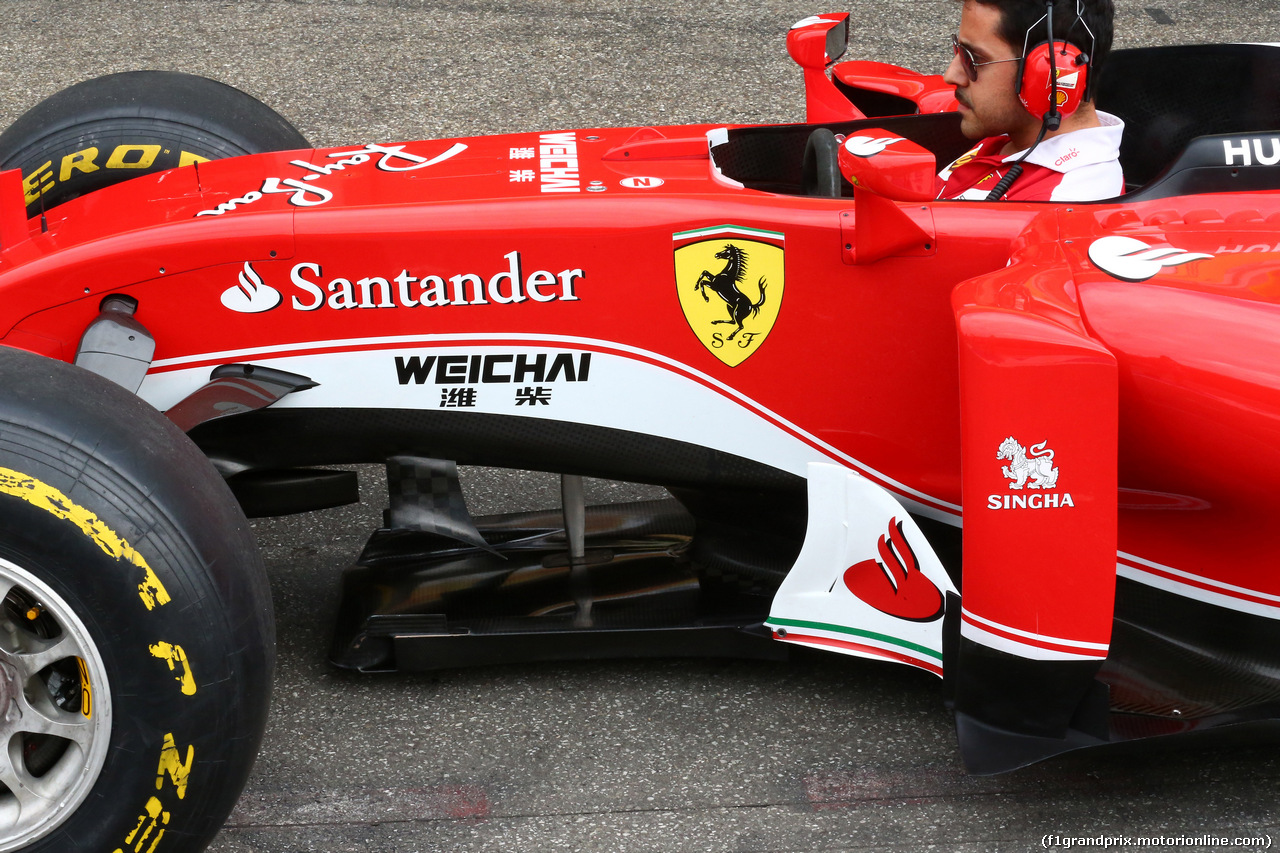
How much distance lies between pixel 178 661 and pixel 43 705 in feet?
1.01

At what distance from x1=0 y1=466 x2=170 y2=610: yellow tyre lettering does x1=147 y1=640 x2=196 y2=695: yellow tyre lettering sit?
3.2 inches

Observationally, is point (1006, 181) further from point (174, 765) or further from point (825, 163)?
point (174, 765)

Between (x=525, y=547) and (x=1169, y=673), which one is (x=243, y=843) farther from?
(x=1169, y=673)

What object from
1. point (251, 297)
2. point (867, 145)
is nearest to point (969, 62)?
point (867, 145)

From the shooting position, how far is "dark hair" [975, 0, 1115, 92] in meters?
2.48

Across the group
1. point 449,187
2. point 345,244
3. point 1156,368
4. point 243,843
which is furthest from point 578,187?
point 243,843

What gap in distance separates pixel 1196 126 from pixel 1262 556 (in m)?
1.12

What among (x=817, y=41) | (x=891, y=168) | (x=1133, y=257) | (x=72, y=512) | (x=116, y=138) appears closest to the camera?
(x=72, y=512)

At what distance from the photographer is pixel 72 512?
1.93 m

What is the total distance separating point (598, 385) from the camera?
2.48 m

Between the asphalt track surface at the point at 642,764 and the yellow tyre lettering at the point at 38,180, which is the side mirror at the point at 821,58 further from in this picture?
the yellow tyre lettering at the point at 38,180

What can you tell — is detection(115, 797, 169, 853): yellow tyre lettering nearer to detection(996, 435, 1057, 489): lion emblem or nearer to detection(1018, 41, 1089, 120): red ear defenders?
detection(996, 435, 1057, 489): lion emblem

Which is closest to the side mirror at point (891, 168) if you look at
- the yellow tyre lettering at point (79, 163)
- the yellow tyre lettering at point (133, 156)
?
the yellow tyre lettering at point (133, 156)

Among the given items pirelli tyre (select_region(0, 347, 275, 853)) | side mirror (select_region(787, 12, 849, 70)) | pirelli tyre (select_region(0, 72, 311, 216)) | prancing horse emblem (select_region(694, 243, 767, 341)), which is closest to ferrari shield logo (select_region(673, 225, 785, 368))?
prancing horse emblem (select_region(694, 243, 767, 341))
